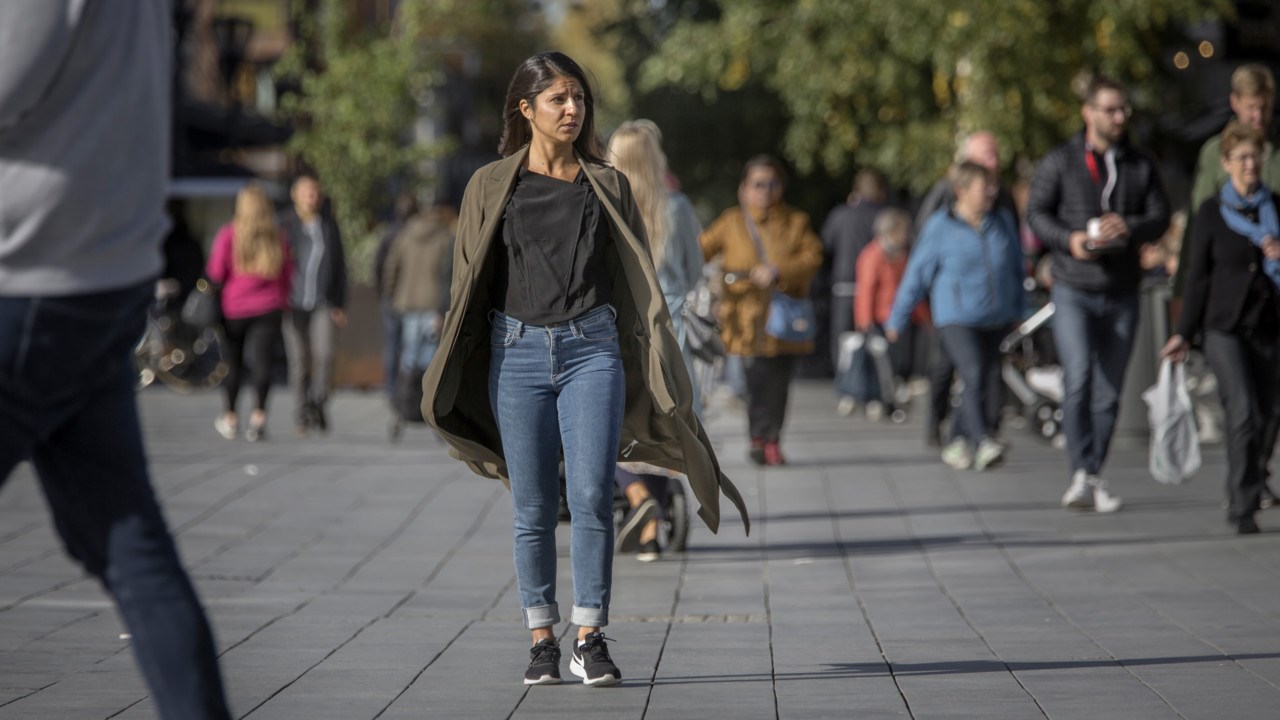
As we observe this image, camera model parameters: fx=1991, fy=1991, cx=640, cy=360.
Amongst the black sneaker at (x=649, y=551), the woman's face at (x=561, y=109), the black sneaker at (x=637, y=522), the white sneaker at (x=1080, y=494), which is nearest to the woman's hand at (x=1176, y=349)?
the white sneaker at (x=1080, y=494)

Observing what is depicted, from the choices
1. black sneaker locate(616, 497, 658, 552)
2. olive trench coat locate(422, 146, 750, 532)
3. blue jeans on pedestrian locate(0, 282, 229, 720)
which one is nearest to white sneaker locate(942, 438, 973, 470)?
black sneaker locate(616, 497, 658, 552)

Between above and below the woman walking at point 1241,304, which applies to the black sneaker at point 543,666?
below

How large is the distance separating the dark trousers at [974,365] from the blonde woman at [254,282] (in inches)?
221

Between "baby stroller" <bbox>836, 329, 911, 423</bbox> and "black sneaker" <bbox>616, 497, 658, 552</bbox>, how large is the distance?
8641 mm

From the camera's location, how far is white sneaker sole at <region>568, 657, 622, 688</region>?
579 cm

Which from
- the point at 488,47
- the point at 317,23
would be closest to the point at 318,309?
the point at 317,23

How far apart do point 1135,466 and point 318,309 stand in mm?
6607

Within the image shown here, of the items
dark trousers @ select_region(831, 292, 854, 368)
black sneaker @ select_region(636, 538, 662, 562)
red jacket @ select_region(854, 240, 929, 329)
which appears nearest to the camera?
black sneaker @ select_region(636, 538, 662, 562)

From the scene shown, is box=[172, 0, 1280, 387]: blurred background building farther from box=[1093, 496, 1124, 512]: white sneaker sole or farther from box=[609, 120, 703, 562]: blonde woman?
box=[609, 120, 703, 562]: blonde woman

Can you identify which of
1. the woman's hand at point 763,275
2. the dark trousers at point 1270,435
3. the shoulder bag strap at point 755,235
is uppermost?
the shoulder bag strap at point 755,235

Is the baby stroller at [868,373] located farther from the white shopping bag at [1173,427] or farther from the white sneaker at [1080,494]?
the white shopping bag at [1173,427]

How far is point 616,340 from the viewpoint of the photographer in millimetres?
5953

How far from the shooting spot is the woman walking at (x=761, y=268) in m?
12.5

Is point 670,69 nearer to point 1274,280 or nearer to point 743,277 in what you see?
point 743,277
